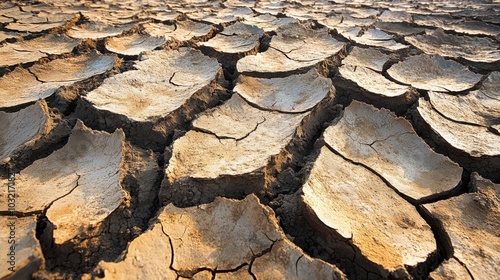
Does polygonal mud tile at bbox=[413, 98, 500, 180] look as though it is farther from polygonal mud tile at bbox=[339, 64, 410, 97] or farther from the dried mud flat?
polygonal mud tile at bbox=[339, 64, 410, 97]

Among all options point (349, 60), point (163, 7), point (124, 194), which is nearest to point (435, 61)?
point (349, 60)

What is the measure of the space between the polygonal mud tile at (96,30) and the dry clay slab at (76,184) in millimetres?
1337

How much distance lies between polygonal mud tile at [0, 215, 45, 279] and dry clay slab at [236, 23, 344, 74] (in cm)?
138

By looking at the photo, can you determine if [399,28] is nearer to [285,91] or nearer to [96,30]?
[285,91]

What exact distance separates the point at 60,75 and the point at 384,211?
6.24 ft

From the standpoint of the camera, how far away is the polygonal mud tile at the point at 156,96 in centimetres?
155

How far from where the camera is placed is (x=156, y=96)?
1802mm

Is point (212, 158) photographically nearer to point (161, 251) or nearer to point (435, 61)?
point (161, 251)

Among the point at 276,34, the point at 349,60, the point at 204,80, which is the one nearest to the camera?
the point at 204,80

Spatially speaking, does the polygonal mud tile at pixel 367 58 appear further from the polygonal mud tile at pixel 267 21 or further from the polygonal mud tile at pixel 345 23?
the polygonal mud tile at pixel 267 21

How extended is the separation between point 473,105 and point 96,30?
8.91 feet

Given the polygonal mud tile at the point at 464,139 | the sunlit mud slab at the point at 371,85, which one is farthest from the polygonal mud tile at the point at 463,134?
the sunlit mud slab at the point at 371,85

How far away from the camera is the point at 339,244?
107cm

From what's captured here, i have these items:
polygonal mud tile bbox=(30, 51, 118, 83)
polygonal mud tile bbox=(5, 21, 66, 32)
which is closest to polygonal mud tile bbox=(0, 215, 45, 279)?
polygonal mud tile bbox=(30, 51, 118, 83)
